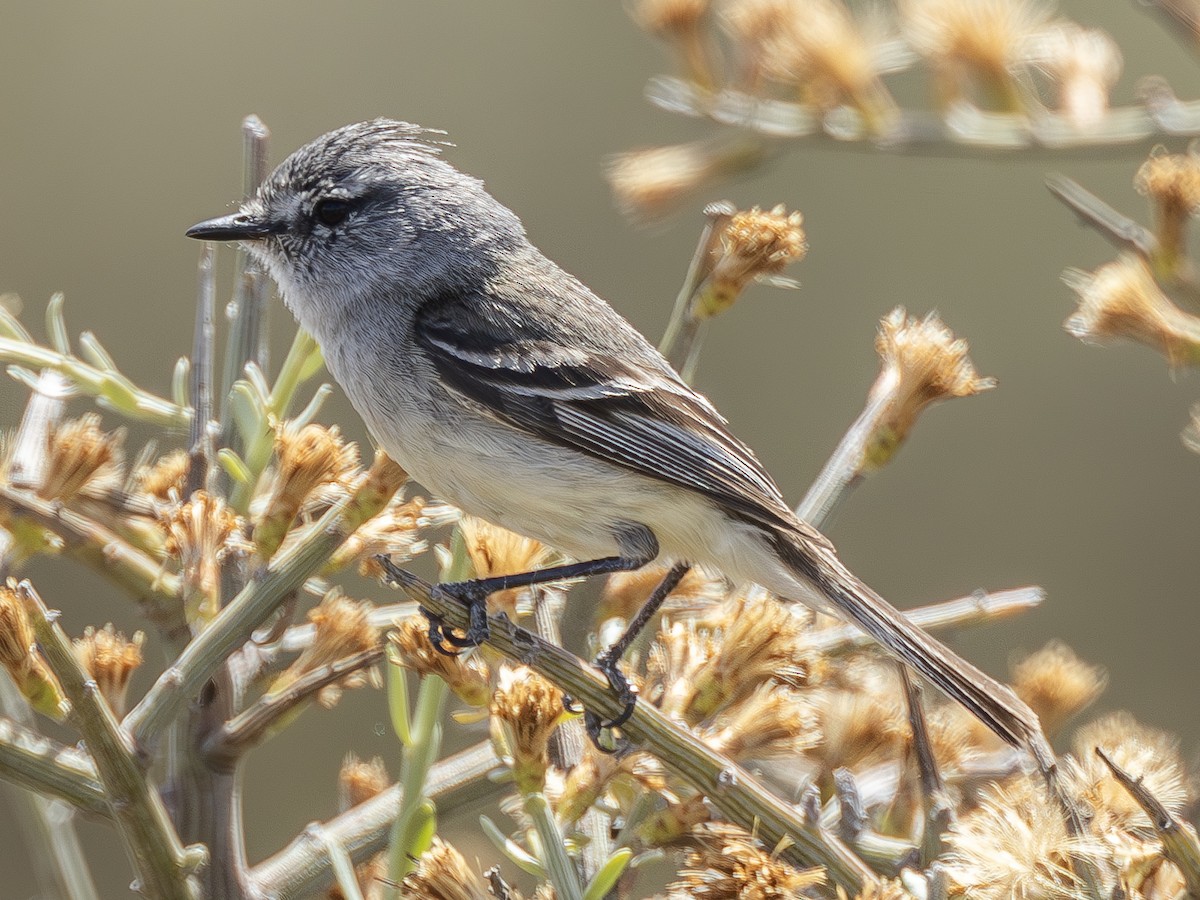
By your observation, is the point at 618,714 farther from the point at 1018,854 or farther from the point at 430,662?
the point at 1018,854

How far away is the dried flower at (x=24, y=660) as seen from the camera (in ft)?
3.93

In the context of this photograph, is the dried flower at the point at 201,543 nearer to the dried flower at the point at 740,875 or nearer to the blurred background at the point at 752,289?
the dried flower at the point at 740,875

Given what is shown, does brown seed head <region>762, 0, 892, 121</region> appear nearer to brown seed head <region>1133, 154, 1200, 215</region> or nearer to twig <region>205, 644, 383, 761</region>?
brown seed head <region>1133, 154, 1200, 215</region>

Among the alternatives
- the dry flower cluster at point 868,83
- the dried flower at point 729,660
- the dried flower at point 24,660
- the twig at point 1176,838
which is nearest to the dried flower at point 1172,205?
the dry flower cluster at point 868,83

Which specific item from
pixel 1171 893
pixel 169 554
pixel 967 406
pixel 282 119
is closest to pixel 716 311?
pixel 169 554

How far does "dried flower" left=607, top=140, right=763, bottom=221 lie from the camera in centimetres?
248

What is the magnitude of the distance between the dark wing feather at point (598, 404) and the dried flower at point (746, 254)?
409mm

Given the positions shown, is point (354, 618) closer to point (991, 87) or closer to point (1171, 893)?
point (1171, 893)

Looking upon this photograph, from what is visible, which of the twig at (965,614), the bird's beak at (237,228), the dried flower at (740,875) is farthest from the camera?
the bird's beak at (237,228)

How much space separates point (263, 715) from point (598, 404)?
103cm

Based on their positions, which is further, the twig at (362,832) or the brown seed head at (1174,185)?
the brown seed head at (1174,185)

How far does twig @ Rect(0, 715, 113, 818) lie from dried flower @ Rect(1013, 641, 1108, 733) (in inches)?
44.7

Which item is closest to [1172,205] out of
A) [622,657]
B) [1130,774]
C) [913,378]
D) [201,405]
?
[913,378]

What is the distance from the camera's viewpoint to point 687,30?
8.17 ft
